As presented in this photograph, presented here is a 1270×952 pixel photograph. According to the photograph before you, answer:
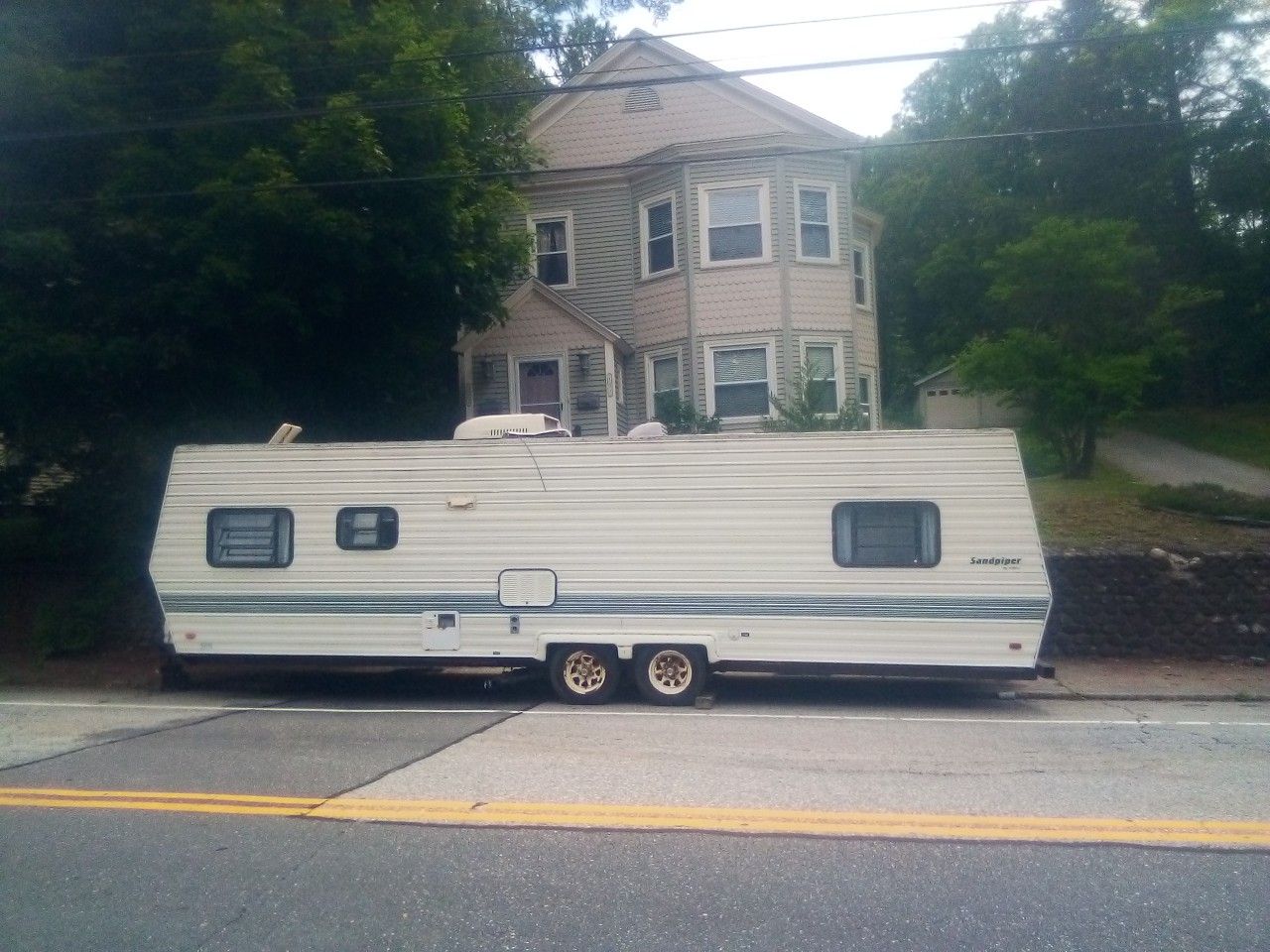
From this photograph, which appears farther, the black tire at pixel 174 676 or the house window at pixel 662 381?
the house window at pixel 662 381

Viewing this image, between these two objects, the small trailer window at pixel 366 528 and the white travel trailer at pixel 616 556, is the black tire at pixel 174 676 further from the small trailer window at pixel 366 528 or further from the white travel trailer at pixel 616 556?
the small trailer window at pixel 366 528

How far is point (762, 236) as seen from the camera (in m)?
21.6

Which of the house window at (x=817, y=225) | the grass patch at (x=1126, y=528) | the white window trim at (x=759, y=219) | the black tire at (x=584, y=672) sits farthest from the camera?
the house window at (x=817, y=225)

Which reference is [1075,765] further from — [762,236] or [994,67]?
[994,67]

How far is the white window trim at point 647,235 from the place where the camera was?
2212cm

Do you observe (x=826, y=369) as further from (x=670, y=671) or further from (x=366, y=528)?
(x=366, y=528)

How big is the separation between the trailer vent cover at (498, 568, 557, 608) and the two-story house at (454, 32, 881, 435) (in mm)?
8925

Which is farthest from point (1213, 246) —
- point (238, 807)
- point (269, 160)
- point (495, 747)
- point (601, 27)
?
point (238, 807)

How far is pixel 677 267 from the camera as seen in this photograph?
872 inches

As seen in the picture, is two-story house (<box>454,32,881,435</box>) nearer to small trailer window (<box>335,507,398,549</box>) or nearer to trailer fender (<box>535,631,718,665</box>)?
small trailer window (<box>335,507,398,549</box>)

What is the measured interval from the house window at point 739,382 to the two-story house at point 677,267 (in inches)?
1.0

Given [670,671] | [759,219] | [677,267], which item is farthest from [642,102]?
[670,671]

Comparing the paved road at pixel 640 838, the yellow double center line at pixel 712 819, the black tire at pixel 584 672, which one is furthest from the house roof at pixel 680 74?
the yellow double center line at pixel 712 819

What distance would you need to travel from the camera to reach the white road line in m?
11.2
